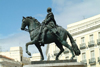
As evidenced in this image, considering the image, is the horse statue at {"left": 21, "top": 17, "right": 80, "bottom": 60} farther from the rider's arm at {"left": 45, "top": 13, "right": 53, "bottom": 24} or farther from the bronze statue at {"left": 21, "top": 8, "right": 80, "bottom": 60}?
the rider's arm at {"left": 45, "top": 13, "right": 53, "bottom": 24}

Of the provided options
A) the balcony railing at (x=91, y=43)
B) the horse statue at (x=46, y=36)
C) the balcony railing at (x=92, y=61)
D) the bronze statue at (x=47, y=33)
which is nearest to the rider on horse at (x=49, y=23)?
the bronze statue at (x=47, y=33)

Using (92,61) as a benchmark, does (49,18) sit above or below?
below

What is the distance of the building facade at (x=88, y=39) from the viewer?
1879 inches

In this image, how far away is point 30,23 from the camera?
15.7 m

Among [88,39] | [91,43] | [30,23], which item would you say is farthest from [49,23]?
[88,39]

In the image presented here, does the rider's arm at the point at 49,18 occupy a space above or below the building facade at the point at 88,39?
below

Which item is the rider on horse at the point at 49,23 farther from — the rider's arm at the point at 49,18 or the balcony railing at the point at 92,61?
the balcony railing at the point at 92,61

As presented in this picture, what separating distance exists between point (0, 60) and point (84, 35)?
69.3 feet

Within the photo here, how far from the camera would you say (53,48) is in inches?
2272

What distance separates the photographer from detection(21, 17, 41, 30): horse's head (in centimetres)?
1550

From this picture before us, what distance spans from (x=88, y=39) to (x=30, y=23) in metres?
35.6

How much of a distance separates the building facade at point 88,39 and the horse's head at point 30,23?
3239cm

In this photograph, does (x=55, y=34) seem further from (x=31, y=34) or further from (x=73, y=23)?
(x=73, y=23)

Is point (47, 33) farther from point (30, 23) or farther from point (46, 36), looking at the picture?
point (30, 23)
